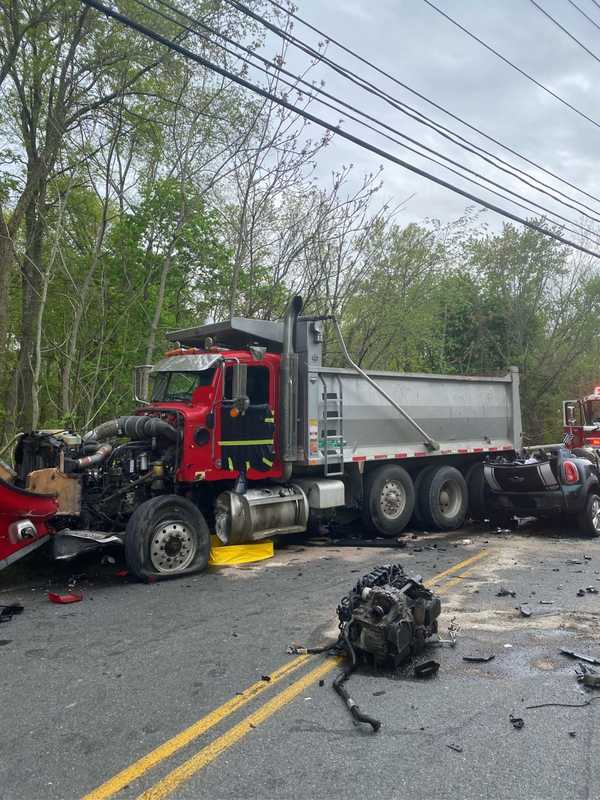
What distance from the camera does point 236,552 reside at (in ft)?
28.7

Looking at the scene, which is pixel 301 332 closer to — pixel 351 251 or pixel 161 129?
pixel 161 129

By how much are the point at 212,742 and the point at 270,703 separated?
59 centimetres

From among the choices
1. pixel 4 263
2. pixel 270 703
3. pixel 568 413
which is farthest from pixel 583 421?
pixel 270 703

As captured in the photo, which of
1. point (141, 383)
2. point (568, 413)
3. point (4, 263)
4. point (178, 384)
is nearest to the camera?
point (178, 384)

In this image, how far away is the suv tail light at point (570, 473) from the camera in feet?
33.5

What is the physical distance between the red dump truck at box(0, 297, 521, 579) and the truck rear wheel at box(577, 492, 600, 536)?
2.10 metres

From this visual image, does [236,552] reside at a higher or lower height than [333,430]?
lower

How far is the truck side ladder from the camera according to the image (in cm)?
972

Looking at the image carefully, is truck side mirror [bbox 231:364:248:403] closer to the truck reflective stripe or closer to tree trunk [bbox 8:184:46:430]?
the truck reflective stripe

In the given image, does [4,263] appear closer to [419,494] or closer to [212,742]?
[419,494]

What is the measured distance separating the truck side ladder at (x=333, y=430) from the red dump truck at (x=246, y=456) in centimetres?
2

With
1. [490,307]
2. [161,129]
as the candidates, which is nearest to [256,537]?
[161,129]

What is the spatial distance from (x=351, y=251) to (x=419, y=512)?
341 inches

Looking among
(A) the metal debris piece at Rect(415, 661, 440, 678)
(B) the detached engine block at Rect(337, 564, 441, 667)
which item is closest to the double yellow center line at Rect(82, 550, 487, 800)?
(B) the detached engine block at Rect(337, 564, 441, 667)
